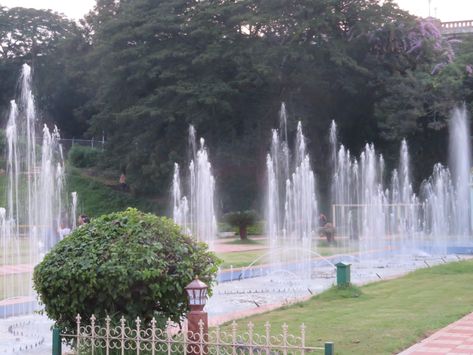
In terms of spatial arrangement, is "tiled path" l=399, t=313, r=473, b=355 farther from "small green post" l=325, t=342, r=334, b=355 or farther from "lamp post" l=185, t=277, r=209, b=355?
"small green post" l=325, t=342, r=334, b=355

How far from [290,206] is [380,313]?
77.0 feet

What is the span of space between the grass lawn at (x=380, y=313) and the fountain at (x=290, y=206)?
4.51 metres

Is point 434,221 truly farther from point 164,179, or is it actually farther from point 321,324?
point 321,324

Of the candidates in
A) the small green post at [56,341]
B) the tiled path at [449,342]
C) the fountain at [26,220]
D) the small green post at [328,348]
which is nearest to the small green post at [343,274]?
the tiled path at [449,342]

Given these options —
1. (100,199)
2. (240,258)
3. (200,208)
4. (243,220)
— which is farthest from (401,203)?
(100,199)

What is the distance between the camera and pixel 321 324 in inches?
457

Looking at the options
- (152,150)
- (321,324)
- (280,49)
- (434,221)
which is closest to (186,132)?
(152,150)

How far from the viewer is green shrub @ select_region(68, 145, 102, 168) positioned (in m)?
50.9

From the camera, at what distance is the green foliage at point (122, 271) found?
28.4ft

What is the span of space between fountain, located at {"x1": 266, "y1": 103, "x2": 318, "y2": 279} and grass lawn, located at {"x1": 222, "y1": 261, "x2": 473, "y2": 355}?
451 centimetres

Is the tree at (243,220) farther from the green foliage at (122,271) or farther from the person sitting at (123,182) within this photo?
the green foliage at (122,271)

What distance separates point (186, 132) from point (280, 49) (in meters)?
6.64

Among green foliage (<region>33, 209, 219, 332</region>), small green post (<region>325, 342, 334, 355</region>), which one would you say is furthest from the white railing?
small green post (<region>325, 342, 334, 355</region>)

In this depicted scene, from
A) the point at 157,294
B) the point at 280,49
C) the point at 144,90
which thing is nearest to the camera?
the point at 157,294
